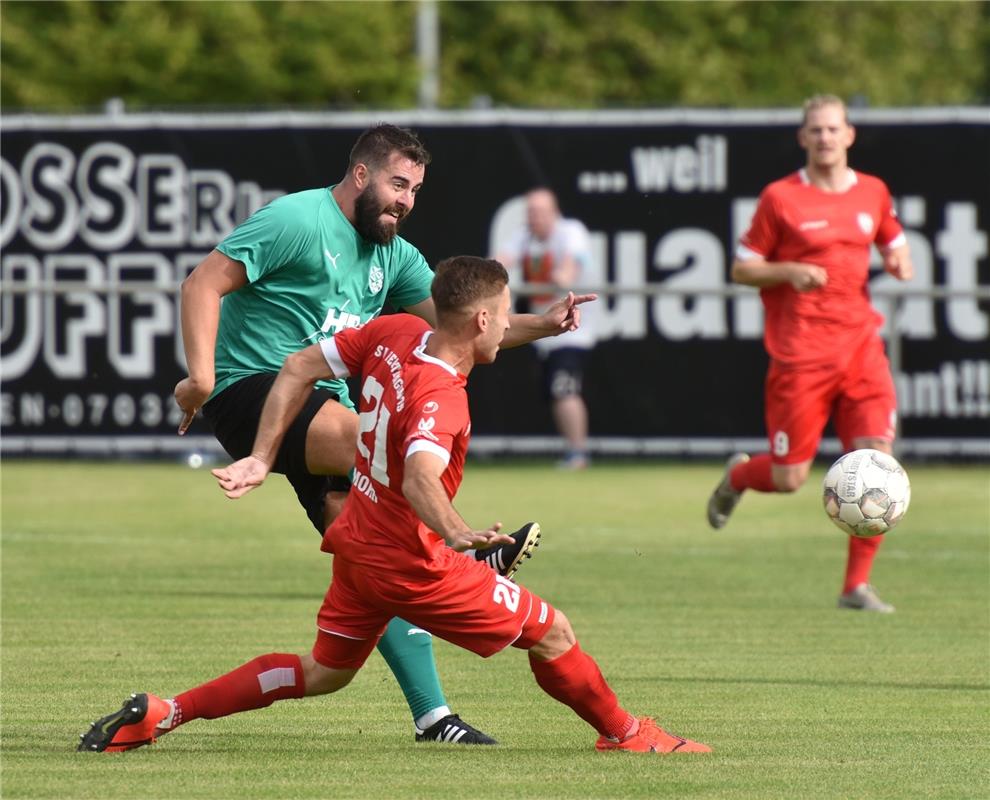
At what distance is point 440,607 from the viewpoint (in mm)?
6270

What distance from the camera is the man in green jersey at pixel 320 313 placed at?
702 centimetres

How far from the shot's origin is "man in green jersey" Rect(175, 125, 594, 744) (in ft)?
23.0

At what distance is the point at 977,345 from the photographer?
693 inches

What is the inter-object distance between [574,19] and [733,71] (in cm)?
317

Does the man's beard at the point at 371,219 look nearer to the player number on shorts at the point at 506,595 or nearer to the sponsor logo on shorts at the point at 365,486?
the sponsor logo on shorts at the point at 365,486

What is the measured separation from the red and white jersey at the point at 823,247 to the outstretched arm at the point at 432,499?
16.4 ft

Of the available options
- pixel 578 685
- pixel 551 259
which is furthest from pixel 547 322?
pixel 551 259

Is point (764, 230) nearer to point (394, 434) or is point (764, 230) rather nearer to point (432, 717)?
point (432, 717)

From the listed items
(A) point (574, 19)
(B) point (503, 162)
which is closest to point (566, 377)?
(B) point (503, 162)

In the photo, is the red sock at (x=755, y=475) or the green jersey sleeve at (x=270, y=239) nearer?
the green jersey sleeve at (x=270, y=239)

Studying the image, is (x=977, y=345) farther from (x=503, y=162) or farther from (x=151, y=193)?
(x=151, y=193)

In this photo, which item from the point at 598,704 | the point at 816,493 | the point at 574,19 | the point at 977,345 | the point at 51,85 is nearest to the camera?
the point at 598,704

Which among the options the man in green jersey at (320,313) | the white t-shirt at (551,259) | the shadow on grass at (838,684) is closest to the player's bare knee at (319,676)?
the man in green jersey at (320,313)

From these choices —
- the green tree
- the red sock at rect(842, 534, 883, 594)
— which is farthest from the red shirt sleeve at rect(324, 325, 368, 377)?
the green tree
